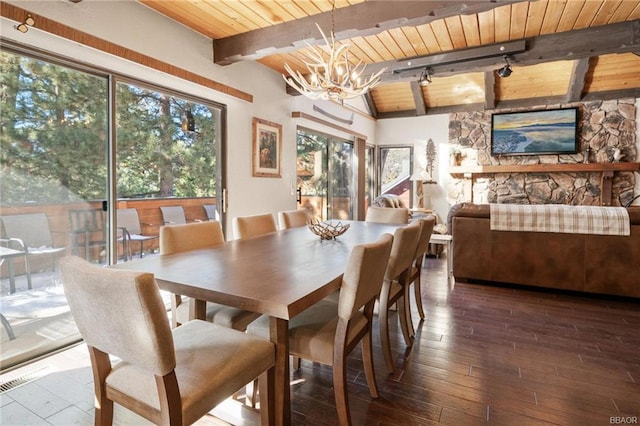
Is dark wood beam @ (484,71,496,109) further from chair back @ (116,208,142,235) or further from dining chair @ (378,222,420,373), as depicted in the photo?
chair back @ (116,208,142,235)

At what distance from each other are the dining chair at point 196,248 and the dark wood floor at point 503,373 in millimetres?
534

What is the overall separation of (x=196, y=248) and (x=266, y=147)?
2.45 meters

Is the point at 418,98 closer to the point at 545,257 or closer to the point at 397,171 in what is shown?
the point at 397,171

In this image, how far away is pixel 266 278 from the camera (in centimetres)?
152

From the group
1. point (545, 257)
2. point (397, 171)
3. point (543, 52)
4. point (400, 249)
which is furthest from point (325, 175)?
point (400, 249)

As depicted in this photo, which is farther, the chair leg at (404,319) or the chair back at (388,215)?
the chair back at (388,215)

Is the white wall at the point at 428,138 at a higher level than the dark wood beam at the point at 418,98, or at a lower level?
lower

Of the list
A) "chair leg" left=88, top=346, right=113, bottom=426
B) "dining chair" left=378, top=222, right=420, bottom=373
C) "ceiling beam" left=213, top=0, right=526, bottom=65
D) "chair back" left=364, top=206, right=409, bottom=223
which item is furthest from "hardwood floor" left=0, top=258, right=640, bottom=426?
"ceiling beam" left=213, top=0, right=526, bottom=65

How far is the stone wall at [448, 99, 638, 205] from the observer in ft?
20.5

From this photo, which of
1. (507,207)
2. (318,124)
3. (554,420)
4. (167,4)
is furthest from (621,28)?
(167,4)

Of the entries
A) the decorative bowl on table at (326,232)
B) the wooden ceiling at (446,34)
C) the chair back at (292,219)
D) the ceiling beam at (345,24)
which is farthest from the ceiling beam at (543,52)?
the decorative bowl on table at (326,232)

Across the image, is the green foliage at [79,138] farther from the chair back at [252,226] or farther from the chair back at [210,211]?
the chair back at [252,226]

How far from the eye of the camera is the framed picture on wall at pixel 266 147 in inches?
169

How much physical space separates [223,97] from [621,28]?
4388mm
